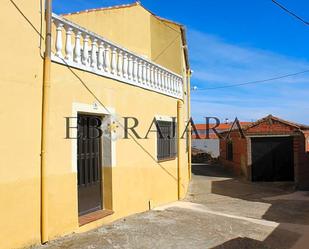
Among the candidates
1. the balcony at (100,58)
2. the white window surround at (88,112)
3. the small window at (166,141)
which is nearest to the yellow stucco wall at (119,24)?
the balcony at (100,58)

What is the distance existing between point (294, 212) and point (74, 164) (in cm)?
822

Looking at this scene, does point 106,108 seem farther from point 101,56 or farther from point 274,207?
point 274,207

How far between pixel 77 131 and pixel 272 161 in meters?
15.0

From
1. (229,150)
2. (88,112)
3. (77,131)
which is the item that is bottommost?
(229,150)

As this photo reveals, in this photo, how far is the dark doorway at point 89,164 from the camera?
754 centimetres

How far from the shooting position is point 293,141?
19.8 meters

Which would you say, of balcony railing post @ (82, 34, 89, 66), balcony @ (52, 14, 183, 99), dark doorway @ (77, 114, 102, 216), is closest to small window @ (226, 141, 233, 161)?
balcony @ (52, 14, 183, 99)

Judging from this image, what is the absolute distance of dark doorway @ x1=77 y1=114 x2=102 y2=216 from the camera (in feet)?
24.7

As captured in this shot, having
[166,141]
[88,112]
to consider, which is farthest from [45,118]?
[166,141]

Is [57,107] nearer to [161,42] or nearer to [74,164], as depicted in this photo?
[74,164]

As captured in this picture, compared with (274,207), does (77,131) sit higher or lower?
higher

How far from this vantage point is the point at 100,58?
25.8 ft

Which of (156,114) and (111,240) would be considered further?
(156,114)

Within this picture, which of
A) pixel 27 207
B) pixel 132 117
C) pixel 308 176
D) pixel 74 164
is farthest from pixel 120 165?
pixel 308 176
